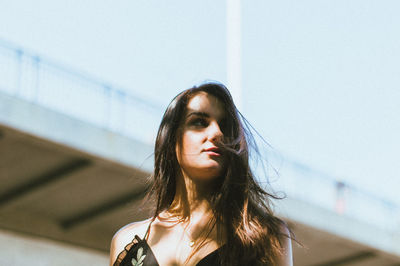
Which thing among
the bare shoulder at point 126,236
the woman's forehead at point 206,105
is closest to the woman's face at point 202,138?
the woman's forehead at point 206,105

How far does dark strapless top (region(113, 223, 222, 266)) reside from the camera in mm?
2895

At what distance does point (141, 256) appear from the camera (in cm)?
306

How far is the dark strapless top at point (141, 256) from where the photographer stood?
2.89m

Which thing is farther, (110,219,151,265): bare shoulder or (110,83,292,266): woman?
(110,219,151,265): bare shoulder

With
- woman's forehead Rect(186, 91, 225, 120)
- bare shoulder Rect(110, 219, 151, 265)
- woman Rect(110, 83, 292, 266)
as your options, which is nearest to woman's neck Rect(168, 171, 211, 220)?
woman Rect(110, 83, 292, 266)

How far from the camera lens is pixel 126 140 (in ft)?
45.3

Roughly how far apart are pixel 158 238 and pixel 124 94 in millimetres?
12086

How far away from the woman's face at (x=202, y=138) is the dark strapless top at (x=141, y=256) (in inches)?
12.8

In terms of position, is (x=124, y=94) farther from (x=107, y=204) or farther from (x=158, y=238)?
(x=158, y=238)

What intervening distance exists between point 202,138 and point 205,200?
11.0 inches

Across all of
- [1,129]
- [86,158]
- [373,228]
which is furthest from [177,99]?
[373,228]

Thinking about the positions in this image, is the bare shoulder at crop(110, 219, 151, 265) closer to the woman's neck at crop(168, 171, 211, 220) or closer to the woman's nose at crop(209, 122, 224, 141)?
the woman's neck at crop(168, 171, 211, 220)

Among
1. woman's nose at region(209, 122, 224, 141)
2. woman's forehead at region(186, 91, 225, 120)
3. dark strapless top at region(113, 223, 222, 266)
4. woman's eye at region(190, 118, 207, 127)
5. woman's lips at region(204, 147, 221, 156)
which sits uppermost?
woman's forehead at region(186, 91, 225, 120)

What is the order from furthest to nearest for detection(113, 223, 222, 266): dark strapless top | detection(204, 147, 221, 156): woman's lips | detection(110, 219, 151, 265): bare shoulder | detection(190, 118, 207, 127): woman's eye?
1. detection(110, 219, 151, 265): bare shoulder
2. detection(190, 118, 207, 127): woman's eye
3. detection(204, 147, 221, 156): woman's lips
4. detection(113, 223, 222, 266): dark strapless top
